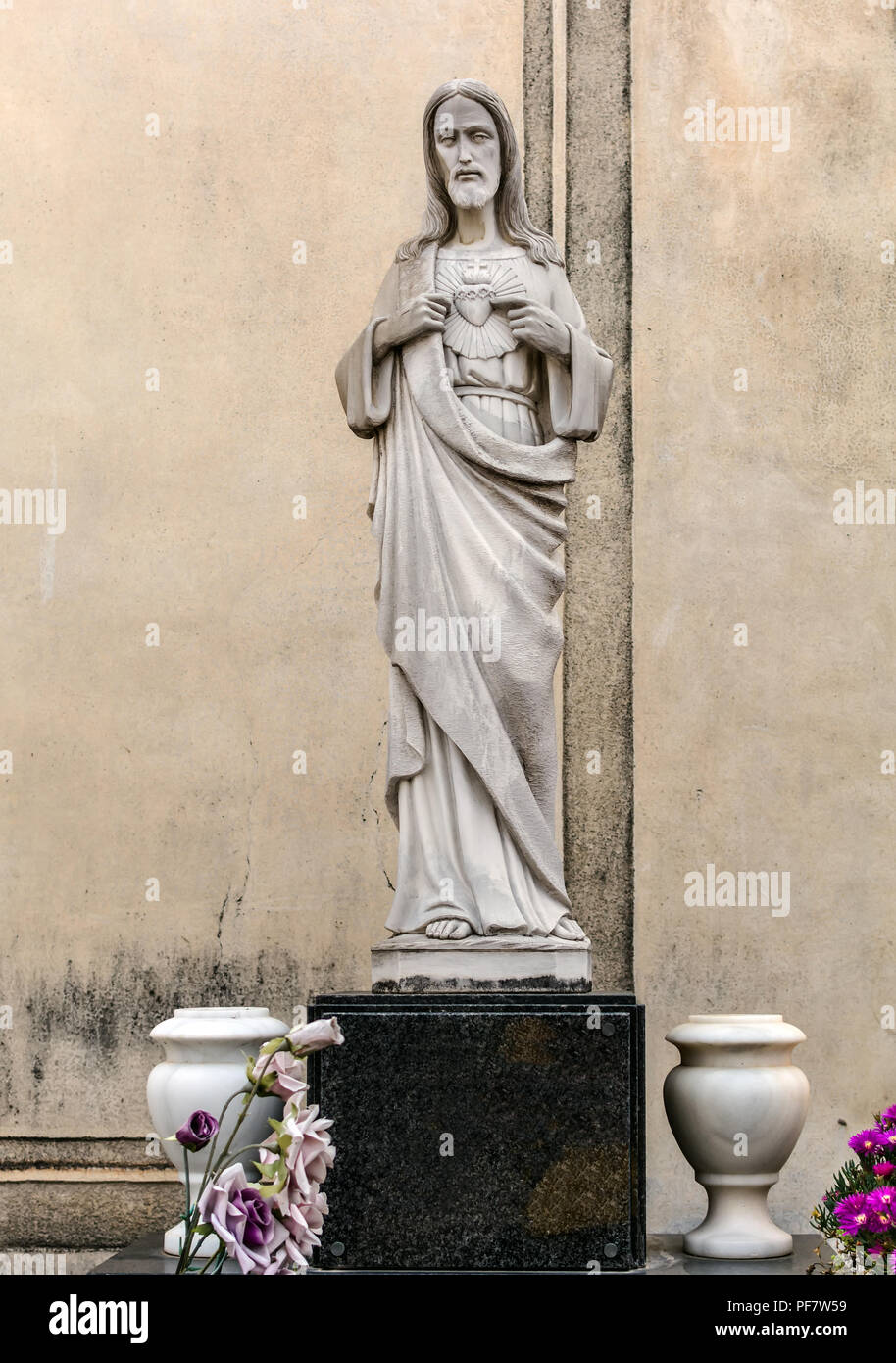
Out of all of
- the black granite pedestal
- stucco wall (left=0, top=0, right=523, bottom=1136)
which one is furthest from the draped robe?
stucco wall (left=0, top=0, right=523, bottom=1136)

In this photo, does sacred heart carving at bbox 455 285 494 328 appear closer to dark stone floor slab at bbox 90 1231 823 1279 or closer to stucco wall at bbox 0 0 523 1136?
stucco wall at bbox 0 0 523 1136

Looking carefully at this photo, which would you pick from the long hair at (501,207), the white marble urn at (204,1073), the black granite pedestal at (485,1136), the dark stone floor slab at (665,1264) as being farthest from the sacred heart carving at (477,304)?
the dark stone floor slab at (665,1264)

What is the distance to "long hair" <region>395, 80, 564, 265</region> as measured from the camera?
5453mm

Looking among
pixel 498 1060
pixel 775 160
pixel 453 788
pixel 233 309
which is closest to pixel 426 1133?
pixel 498 1060

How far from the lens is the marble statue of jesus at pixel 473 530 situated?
16.6 feet

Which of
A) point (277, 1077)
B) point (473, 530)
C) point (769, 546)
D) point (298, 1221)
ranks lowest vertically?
point (298, 1221)

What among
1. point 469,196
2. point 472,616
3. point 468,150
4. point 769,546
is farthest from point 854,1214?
point 769,546

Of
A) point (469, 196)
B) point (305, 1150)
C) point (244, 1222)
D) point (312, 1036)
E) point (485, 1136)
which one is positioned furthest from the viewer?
point (469, 196)

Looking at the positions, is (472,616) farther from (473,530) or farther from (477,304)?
(477,304)

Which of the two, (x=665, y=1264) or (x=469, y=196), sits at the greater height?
(x=469, y=196)

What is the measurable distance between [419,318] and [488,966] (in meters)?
1.94

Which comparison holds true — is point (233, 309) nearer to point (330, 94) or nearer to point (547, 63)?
point (330, 94)

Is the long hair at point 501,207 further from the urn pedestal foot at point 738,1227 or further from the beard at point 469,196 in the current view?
the urn pedestal foot at point 738,1227

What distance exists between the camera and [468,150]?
5383 mm
